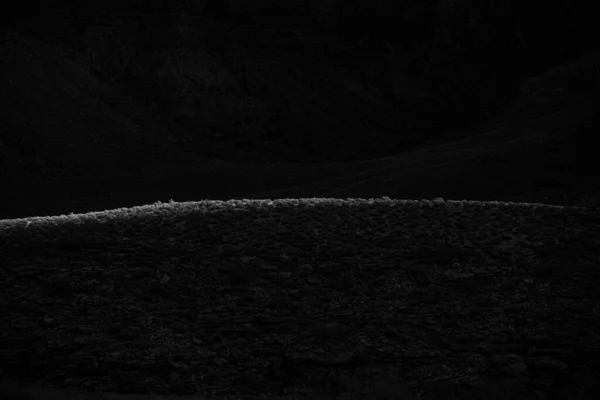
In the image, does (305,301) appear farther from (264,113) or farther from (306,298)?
(264,113)

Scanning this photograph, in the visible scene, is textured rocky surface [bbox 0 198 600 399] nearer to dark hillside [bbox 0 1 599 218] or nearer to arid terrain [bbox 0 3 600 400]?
arid terrain [bbox 0 3 600 400]

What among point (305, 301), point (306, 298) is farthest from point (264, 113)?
point (305, 301)

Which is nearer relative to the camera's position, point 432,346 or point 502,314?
point 432,346

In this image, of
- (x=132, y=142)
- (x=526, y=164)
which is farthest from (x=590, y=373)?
(x=132, y=142)

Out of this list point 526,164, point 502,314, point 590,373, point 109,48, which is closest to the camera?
point 590,373

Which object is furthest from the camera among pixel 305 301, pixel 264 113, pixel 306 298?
pixel 264 113

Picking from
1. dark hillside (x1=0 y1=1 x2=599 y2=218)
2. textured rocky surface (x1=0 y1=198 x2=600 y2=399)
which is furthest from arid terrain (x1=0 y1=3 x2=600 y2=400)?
dark hillside (x1=0 y1=1 x2=599 y2=218)

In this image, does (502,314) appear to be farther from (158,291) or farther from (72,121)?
(72,121)

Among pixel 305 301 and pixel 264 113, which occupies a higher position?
pixel 264 113

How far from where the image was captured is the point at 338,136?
8562 centimetres

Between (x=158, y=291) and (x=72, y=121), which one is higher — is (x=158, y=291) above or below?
below

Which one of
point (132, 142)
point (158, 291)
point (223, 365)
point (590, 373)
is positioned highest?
point (132, 142)

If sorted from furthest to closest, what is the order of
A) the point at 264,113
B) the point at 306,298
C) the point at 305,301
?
the point at 264,113
the point at 306,298
the point at 305,301

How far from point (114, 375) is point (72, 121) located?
60.8 m
